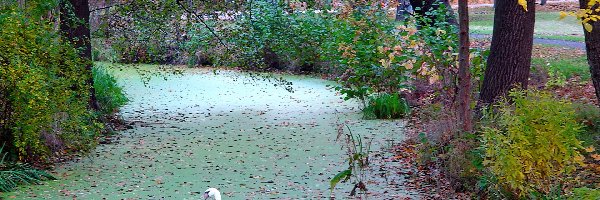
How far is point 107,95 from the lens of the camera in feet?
39.2

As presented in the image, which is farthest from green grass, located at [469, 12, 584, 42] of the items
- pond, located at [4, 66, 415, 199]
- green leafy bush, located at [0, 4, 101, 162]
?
green leafy bush, located at [0, 4, 101, 162]

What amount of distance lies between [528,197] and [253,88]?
1101cm

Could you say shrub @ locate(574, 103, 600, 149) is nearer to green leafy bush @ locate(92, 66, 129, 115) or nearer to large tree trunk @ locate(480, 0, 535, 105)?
large tree trunk @ locate(480, 0, 535, 105)

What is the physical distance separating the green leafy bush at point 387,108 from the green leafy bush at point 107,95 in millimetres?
3655

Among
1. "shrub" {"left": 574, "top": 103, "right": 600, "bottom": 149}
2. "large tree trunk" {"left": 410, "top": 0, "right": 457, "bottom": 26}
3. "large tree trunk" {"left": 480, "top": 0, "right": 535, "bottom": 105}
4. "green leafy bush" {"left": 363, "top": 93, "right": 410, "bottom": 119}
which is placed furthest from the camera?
"large tree trunk" {"left": 410, "top": 0, "right": 457, "bottom": 26}

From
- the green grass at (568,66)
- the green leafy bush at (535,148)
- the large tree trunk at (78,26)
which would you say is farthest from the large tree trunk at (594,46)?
the large tree trunk at (78,26)

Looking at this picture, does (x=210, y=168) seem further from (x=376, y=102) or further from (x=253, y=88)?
(x=253, y=88)

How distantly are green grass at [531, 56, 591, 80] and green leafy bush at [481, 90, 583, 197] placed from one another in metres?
6.21

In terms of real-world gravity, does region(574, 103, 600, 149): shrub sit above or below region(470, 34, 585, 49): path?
above

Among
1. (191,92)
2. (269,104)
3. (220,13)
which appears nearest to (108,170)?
(220,13)

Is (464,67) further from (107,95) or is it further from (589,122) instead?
(107,95)

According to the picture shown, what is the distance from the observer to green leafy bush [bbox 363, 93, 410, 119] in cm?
1075

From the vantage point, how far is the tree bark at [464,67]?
609cm

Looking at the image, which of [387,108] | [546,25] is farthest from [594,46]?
[546,25]
